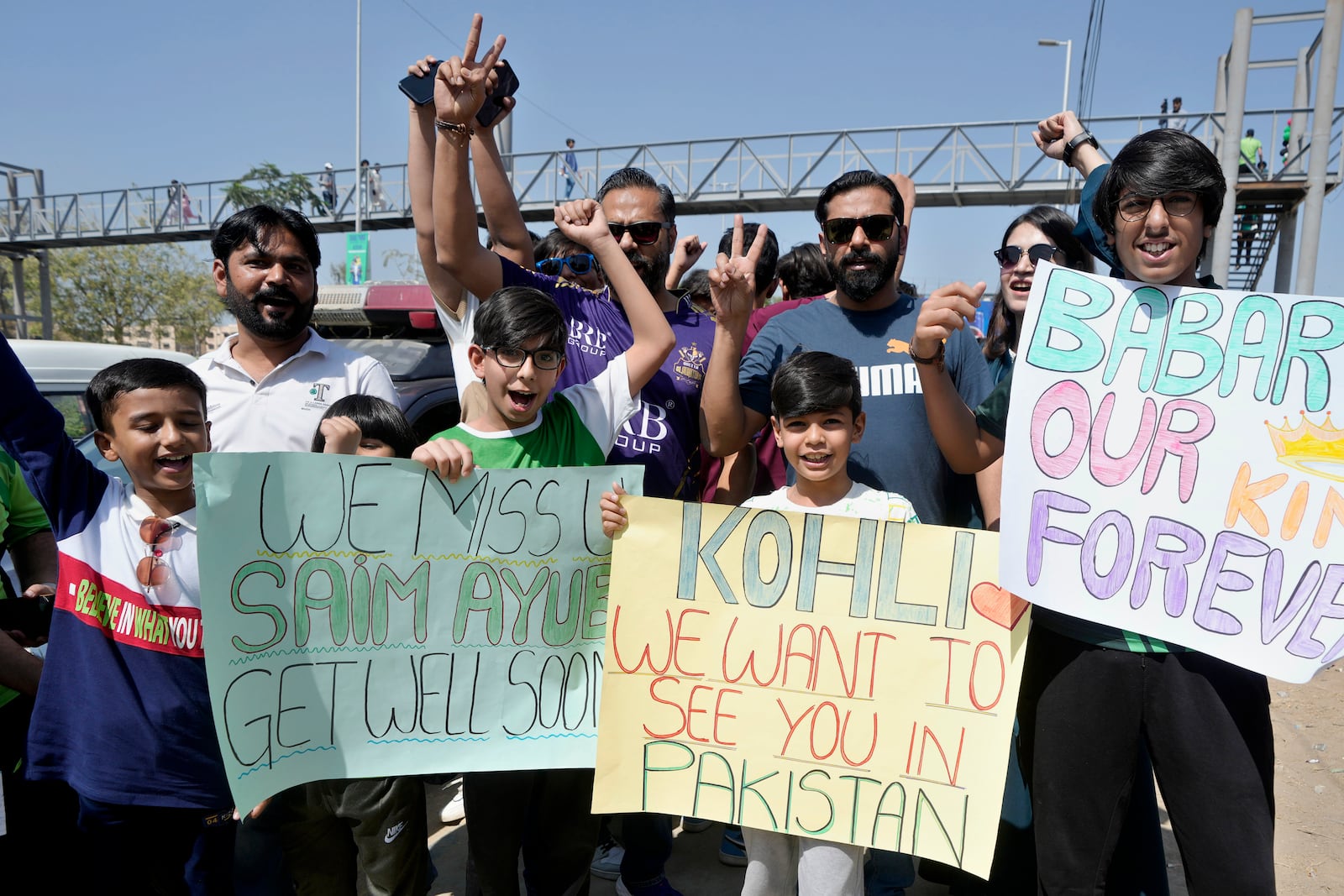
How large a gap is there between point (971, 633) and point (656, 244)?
1639 millimetres

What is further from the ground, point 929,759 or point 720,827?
point 929,759

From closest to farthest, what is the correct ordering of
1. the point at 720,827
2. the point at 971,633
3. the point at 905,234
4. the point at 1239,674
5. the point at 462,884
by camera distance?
the point at 1239,674
the point at 971,633
the point at 905,234
the point at 462,884
the point at 720,827

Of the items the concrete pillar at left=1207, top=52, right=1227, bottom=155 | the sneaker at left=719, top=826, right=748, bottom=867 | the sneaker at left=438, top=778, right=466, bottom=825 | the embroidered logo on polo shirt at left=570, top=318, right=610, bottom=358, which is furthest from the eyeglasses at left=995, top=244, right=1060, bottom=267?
the concrete pillar at left=1207, top=52, right=1227, bottom=155

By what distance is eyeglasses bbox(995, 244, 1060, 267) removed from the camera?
3112mm

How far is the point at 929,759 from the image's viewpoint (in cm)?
217

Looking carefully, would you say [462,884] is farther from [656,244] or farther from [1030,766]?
[656,244]

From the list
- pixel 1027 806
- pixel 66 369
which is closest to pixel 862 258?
pixel 1027 806

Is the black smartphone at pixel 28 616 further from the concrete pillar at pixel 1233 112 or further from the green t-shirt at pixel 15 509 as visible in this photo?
the concrete pillar at pixel 1233 112

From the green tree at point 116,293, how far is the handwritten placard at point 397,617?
40.1 m

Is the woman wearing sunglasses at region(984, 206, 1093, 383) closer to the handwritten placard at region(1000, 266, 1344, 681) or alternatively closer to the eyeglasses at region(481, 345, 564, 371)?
the handwritten placard at region(1000, 266, 1344, 681)

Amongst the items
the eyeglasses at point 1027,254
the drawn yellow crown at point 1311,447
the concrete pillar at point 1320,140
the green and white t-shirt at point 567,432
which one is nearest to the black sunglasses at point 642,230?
the green and white t-shirt at point 567,432

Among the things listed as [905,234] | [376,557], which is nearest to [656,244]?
[905,234]

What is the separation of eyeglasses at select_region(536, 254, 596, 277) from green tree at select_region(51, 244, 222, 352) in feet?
128

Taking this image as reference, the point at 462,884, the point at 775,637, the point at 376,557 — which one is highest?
the point at 376,557
